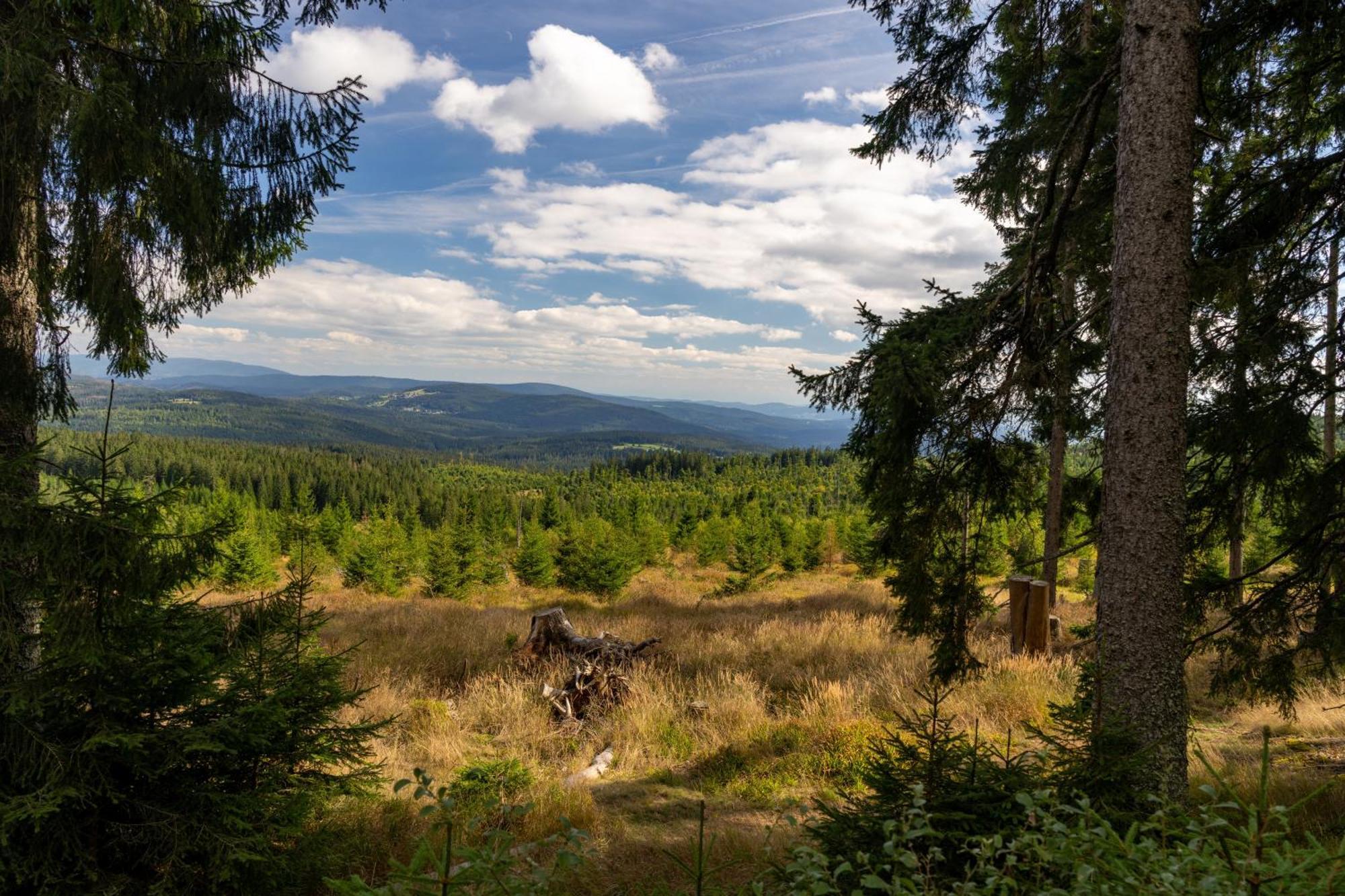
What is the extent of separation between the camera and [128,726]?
9.27 ft

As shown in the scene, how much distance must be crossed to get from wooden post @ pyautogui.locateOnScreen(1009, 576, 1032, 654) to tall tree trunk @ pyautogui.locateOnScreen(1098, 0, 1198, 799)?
5.80 metres

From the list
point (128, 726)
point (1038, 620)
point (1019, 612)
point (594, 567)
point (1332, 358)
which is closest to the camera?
point (128, 726)

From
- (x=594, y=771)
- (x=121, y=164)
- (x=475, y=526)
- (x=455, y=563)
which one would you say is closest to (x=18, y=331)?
(x=121, y=164)

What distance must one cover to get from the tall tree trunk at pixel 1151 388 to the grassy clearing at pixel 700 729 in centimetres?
171

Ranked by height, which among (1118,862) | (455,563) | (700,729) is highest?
(1118,862)

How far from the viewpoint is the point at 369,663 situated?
916 centimetres

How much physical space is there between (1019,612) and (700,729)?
16.7 ft

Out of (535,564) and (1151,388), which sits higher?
(1151,388)

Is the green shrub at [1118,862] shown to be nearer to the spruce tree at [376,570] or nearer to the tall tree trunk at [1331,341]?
the tall tree trunk at [1331,341]

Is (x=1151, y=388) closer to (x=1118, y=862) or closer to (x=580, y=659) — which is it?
(x=1118, y=862)

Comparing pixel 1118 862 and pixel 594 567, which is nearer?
pixel 1118 862

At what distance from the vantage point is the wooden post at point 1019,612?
28.1 ft

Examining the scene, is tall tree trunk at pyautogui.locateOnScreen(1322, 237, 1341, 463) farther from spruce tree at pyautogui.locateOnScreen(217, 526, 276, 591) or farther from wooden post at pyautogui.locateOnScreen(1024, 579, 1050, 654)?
spruce tree at pyautogui.locateOnScreen(217, 526, 276, 591)

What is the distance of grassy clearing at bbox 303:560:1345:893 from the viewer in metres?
4.21
